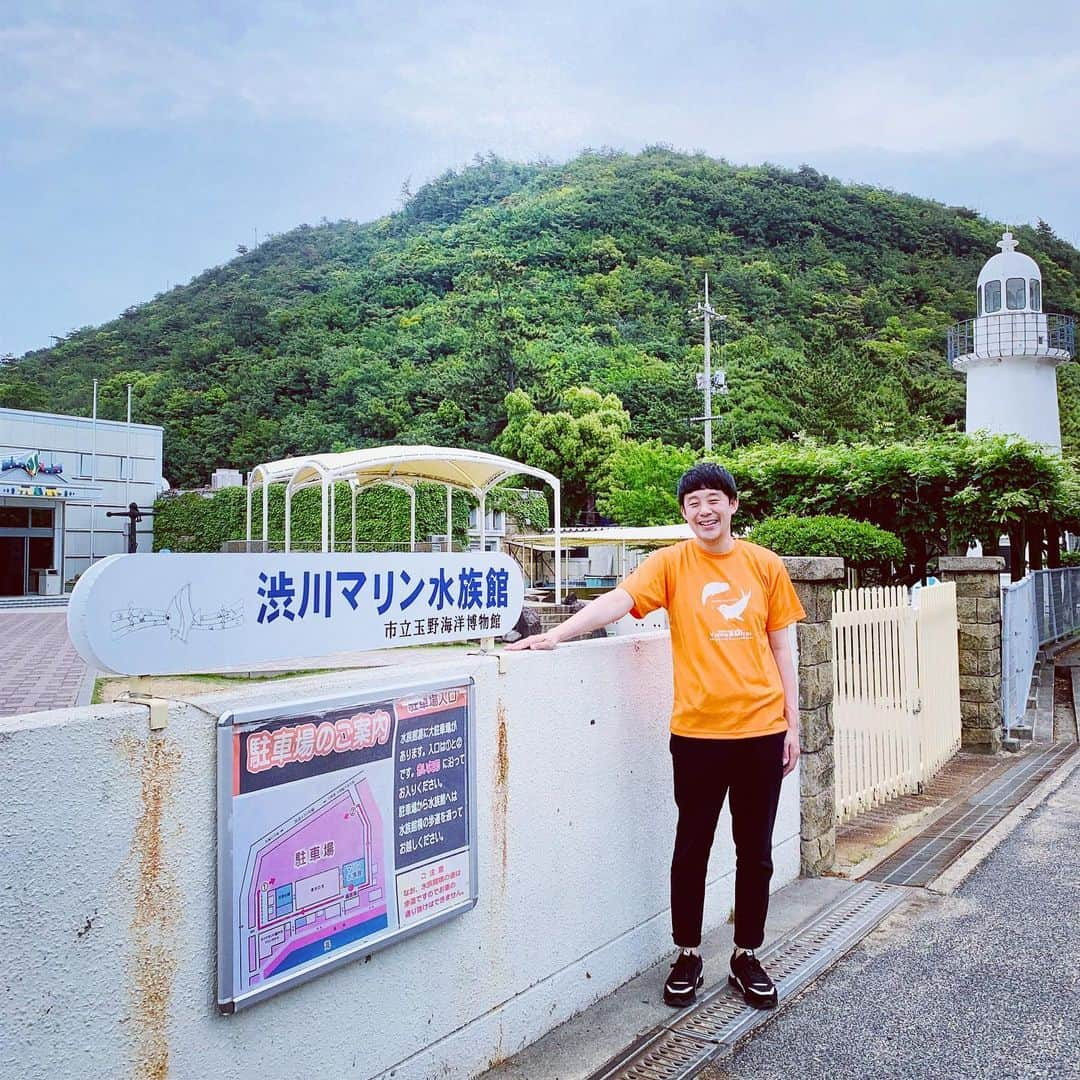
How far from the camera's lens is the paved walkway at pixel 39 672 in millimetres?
8906

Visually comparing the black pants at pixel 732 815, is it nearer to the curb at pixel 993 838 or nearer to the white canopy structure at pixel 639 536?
the curb at pixel 993 838

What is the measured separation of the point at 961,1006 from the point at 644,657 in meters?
1.58

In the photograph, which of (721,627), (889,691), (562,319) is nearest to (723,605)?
(721,627)

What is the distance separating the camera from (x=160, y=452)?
124 feet

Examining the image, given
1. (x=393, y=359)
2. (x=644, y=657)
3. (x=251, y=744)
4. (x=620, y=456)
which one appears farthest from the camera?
(x=393, y=359)

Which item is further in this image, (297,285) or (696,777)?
(297,285)

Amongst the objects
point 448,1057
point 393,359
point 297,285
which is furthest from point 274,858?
point 297,285

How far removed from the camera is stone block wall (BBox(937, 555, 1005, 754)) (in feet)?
27.5

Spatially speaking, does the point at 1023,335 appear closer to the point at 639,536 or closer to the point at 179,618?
the point at 639,536

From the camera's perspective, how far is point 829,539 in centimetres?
1252

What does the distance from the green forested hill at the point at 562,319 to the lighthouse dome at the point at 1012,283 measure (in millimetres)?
5531

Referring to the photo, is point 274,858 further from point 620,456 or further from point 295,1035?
point 620,456

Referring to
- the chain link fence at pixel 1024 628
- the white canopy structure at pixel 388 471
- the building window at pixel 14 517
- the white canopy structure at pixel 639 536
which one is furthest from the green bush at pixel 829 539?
the building window at pixel 14 517

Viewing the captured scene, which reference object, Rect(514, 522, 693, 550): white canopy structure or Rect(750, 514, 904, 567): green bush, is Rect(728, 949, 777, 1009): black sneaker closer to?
Rect(750, 514, 904, 567): green bush
